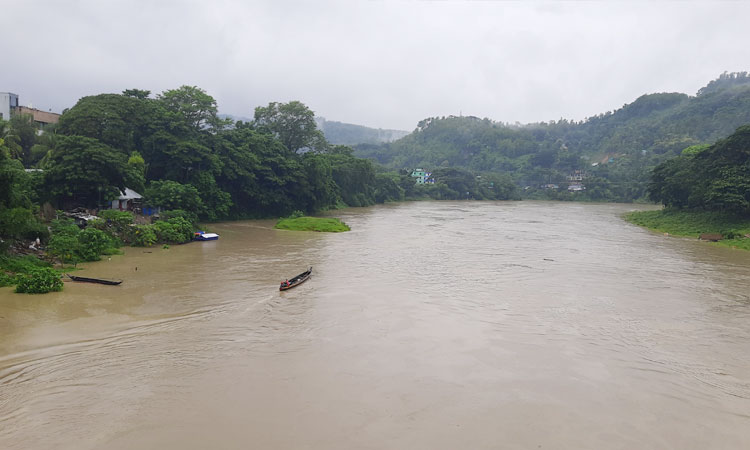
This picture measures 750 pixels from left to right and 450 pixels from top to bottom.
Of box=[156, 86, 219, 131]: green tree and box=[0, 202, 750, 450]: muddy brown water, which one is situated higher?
box=[156, 86, 219, 131]: green tree

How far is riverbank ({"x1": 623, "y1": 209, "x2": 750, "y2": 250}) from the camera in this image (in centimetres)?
2583

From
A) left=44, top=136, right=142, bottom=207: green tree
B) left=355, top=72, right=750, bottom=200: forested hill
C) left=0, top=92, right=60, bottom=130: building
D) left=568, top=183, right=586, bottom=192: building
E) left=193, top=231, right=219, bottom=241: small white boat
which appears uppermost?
left=355, top=72, right=750, bottom=200: forested hill

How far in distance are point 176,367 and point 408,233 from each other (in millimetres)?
21958

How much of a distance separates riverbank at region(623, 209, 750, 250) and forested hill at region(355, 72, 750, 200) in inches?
1734

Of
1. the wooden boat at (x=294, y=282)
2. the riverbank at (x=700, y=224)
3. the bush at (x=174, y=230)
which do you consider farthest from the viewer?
the riverbank at (x=700, y=224)

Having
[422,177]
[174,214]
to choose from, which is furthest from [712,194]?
[422,177]

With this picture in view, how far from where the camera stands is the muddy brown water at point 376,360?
6.64 meters

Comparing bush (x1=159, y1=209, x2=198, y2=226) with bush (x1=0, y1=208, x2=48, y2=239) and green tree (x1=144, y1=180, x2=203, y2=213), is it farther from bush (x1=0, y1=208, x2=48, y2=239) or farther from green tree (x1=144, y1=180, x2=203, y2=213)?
bush (x1=0, y1=208, x2=48, y2=239)

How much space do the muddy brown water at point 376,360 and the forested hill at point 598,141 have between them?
72.7 meters

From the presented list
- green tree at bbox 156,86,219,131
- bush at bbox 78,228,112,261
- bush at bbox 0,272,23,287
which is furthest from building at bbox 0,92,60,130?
bush at bbox 0,272,23,287

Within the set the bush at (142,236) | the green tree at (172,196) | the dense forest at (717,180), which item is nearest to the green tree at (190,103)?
the green tree at (172,196)

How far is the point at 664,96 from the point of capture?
133 m

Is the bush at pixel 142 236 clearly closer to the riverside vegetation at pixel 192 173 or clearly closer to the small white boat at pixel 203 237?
the riverside vegetation at pixel 192 173

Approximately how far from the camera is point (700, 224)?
30953 millimetres
